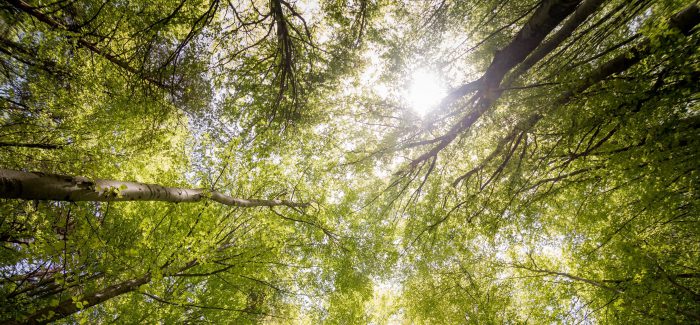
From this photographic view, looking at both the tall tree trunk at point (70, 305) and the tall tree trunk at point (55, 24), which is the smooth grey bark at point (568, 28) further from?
the tall tree trunk at point (70, 305)

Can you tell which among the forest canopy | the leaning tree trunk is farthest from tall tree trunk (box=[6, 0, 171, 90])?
the leaning tree trunk

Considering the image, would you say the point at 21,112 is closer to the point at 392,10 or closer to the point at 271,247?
the point at 271,247

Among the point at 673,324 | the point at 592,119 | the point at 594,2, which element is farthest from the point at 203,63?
the point at 673,324

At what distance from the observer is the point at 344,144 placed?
8141 mm

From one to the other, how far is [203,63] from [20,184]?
399 centimetres

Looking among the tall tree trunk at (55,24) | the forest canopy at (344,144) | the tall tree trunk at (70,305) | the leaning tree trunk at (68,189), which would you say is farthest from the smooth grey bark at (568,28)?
the tall tree trunk at (70,305)

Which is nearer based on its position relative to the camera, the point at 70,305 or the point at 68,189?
the point at 68,189

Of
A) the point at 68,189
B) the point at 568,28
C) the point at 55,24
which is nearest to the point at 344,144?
the point at 568,28

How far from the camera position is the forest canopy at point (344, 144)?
4.28m

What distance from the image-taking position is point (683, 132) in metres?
4.03

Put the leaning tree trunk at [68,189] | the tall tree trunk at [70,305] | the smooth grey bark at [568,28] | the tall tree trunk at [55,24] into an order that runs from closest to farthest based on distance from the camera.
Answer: the leaning tree trunk at [68,189] → the smooth grey bark at [568,28] → the tall tree trunk at [70,305] → the tall tree trunk at [55,24]

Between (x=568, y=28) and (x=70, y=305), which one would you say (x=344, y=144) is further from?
(x=70, y=305)

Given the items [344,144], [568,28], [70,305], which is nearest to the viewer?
[568,28]

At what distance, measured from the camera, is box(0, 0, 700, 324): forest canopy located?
4.28m
